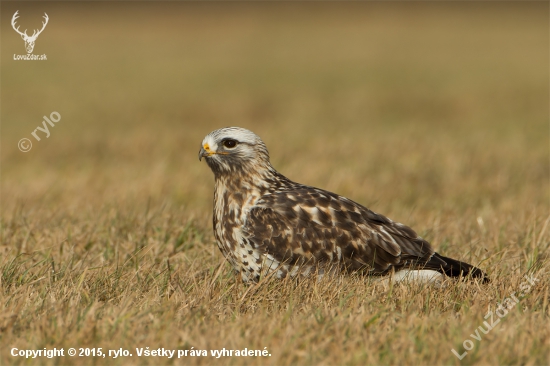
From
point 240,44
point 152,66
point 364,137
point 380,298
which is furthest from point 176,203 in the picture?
point 240,44

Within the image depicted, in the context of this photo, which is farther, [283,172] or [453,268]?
[283,172]

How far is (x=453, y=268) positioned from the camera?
5.89 meters

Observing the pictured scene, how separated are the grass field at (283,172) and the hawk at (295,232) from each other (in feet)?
0.82

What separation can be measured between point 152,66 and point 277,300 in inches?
1133

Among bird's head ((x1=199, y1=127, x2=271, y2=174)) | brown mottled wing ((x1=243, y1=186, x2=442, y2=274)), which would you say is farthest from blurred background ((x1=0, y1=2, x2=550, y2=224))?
brown mottled wing ((x1=243, y1=186, x2=442, y2=274))

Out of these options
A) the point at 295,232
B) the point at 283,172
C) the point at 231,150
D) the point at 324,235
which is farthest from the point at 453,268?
the point at 283,172

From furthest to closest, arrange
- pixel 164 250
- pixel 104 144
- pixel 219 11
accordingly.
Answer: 1. pixel 219 11
2. pixel 104 144
3. pixel 164 250

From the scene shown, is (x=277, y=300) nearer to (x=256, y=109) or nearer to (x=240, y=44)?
(x=256, y=109)

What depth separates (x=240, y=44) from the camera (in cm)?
4084

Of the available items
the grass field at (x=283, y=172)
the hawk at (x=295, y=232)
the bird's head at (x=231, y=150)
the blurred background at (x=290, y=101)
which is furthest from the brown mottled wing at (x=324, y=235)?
the blurred background at (x=290, y=101)

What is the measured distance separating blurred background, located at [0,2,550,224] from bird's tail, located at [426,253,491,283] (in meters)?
2.66

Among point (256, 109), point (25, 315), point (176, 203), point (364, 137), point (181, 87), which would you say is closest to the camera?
point (25, 315)

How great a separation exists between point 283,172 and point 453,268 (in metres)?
5.66

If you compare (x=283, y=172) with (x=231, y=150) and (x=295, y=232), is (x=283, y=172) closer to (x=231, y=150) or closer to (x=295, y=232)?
(x=231, y=150)
